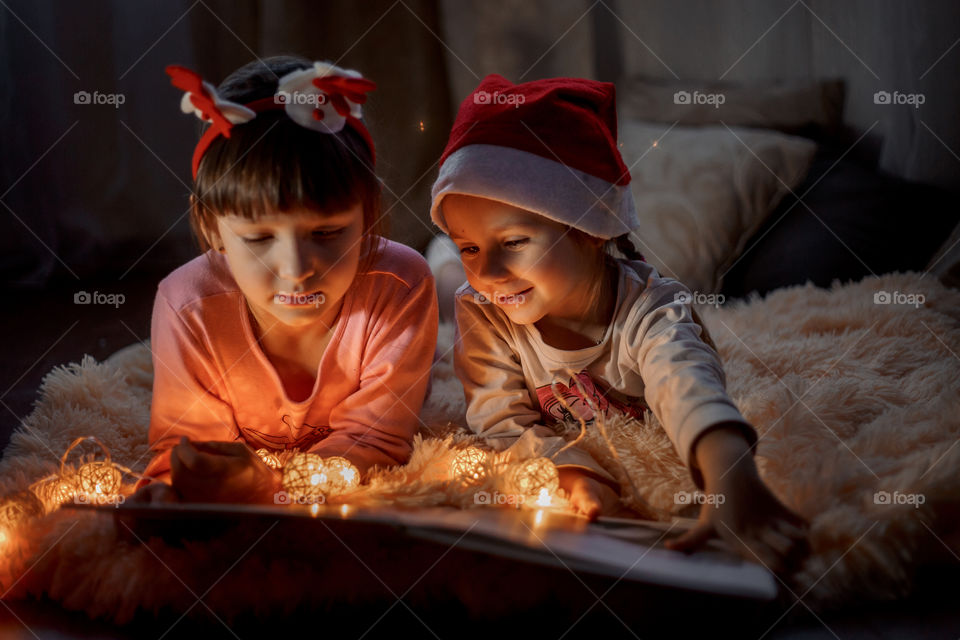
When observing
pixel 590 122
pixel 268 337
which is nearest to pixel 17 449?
pixel 268 337

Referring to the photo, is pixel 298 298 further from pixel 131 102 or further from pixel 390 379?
pixel 131 102

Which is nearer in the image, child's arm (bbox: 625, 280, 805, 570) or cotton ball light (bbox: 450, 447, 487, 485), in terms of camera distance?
child's arm (bbox: 625, 280, 805, 570)

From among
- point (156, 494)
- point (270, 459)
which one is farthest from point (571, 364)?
point (156, 494)

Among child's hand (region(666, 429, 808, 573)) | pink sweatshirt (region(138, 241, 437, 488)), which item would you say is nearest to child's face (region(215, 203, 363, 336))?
pink sweatshirt (region(138, 241, 437, 488))

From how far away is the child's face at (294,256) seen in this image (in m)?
0.83

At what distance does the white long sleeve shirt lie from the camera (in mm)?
887

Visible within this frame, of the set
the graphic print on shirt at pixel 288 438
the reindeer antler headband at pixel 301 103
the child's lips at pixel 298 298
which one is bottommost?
the graphic print on shirt at pixel 288 438

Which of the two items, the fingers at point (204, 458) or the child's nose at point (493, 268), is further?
the child's nose at point (493, 268)

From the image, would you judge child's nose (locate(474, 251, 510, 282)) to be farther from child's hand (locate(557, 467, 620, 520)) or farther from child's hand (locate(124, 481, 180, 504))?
child's hand (locate(124, 481, 180, 504))

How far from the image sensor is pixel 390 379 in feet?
3.23

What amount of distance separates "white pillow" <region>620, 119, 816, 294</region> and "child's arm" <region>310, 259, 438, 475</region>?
2.09 feet

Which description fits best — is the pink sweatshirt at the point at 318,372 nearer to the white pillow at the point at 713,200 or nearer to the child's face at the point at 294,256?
the child's face at the point at 294,256

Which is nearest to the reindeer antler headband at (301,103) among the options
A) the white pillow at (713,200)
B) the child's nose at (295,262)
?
the child's nose at (295,262)

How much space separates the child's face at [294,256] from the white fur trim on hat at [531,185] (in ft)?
0.41
